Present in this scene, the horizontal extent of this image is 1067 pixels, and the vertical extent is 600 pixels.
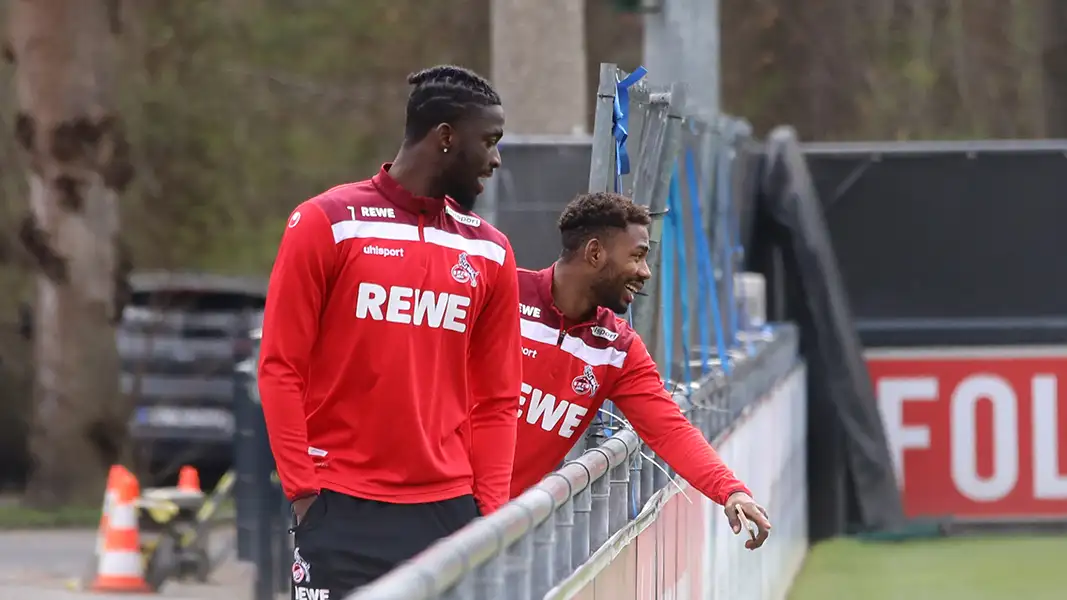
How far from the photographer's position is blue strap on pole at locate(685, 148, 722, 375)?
861 cm

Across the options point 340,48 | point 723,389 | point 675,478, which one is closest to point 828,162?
point 723,389

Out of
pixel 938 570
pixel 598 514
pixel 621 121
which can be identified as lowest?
pixel 938 570

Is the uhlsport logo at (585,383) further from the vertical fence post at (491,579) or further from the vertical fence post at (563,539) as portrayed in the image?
the vertical fence post at (491,579)

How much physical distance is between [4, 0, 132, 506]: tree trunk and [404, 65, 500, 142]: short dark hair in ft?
45.7

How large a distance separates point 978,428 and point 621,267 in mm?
10113

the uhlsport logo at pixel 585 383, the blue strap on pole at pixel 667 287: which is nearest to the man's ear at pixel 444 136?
the uhlsport logo at pixel 585 383

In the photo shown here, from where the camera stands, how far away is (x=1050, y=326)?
1549 cm

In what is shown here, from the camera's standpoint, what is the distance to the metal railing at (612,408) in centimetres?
338

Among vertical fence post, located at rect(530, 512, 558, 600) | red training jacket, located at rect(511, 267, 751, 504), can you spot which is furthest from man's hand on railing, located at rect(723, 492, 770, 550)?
vertical fence post, located at rect(530, 512, 558, 600)

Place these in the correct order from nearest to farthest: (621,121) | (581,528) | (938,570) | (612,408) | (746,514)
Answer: (581,528) < (746,514) < (621,121) < (612,408) < (938,570)

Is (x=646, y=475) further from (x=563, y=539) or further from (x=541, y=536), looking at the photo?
(x=541, y=536)

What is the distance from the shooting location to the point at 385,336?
15.5ft

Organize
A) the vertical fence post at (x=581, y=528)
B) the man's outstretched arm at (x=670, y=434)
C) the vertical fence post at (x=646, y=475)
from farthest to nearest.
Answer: the vertical fence post at (x=646, y=475) < the man's outstretched arm at (x=670, y=434) < the vertical fence post at (x=581, y=528)

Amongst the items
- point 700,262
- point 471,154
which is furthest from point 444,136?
point 700,262
